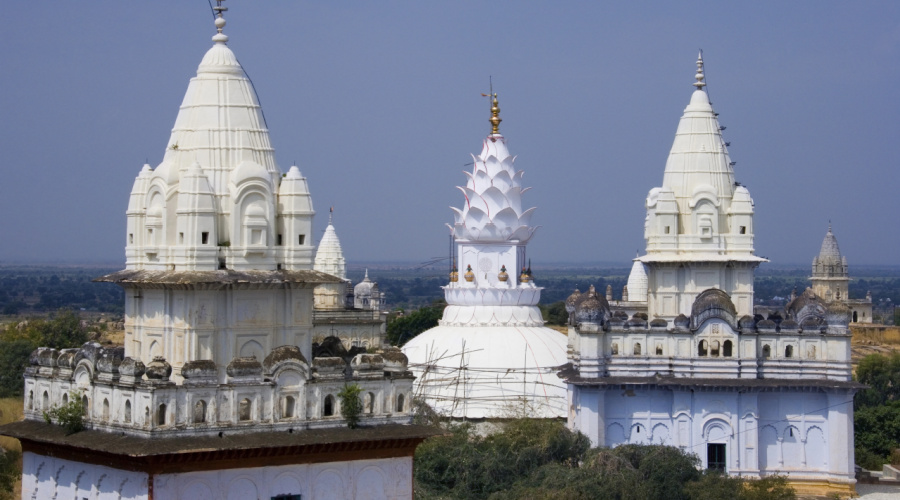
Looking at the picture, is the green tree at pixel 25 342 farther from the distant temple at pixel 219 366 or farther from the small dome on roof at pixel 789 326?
the distant temple at pixel 219 366

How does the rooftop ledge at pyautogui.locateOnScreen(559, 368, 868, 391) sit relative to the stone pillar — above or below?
above

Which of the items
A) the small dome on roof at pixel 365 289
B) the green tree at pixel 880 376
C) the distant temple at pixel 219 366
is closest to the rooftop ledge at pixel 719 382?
the distant temple at pixel 219 366

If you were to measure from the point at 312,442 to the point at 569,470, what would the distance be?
11019 millimetres

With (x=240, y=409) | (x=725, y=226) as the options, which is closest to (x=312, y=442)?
(x=240, y=409)

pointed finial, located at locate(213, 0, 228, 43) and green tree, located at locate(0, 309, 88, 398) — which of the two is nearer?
pointed finial, located at locate(213, 0, 228, 43)

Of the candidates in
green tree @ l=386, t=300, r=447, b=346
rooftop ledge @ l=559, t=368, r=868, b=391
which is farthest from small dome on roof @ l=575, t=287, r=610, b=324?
green tree @ l=386, t=300, r=447, b=346

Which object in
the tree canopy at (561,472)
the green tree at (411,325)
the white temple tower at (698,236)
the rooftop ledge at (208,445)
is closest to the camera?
the rooftop ledge at (208,445)

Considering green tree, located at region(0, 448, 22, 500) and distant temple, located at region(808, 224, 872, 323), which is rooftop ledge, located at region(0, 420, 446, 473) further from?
distant temple, located at region(808, 224, 872, 323)

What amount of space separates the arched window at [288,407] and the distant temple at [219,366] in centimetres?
2

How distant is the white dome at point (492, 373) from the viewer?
176 ft

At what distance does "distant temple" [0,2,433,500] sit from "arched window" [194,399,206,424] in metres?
0.03

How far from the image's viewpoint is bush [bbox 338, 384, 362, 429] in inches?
1325

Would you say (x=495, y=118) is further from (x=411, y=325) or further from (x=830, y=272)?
(x=830, y=272)

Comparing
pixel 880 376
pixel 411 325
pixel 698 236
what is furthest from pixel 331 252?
pixel 698 236
